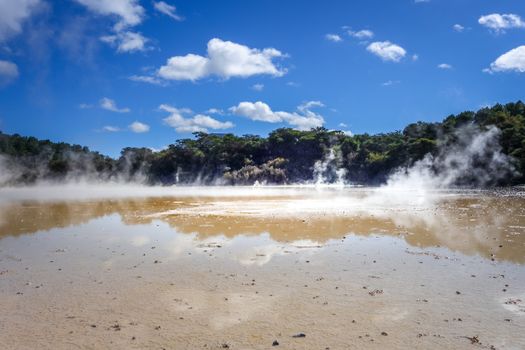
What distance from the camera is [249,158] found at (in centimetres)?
11269

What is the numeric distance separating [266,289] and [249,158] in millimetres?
104069

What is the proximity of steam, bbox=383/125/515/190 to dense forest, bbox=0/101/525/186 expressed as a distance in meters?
3.09

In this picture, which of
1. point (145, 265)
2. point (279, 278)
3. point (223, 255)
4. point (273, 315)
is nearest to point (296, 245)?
point (223, 255)

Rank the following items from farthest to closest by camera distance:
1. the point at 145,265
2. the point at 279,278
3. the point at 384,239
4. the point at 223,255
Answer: the point at 384,239 → the point at 223,255 → the point at 145,265 → the point at 279,278

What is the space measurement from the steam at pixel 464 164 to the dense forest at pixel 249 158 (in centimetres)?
309

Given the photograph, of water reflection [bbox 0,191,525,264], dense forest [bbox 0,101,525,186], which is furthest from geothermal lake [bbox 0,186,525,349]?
dense forest [bbox 0,101,525,186]

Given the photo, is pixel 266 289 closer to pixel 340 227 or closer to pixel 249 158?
pixel 340 227

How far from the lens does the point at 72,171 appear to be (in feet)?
396

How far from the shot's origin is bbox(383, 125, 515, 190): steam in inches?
2544

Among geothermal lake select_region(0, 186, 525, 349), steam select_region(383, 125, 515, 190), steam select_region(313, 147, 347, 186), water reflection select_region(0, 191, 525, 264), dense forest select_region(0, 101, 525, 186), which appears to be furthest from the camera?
steam select_region(313, 147, 347, 186)

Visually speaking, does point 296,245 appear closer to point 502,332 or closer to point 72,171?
A: point 502,332

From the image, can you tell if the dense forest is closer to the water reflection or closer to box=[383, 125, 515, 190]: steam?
box=[383, 125, 515, 190]: steam

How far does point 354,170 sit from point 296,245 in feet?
293

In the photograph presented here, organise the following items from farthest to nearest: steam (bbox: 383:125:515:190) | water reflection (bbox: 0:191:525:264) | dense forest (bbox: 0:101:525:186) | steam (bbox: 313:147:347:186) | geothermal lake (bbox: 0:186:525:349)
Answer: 1. steam (bbox: 313:147:347:186)
2. dense forest (bbox: 0:101:525:186)
3. steam (bbox: 383:125:515:190)
4. water reflection (bbox: 0:191:525:264)
5. geothermal lake (bbox: 0:186:525:349)
